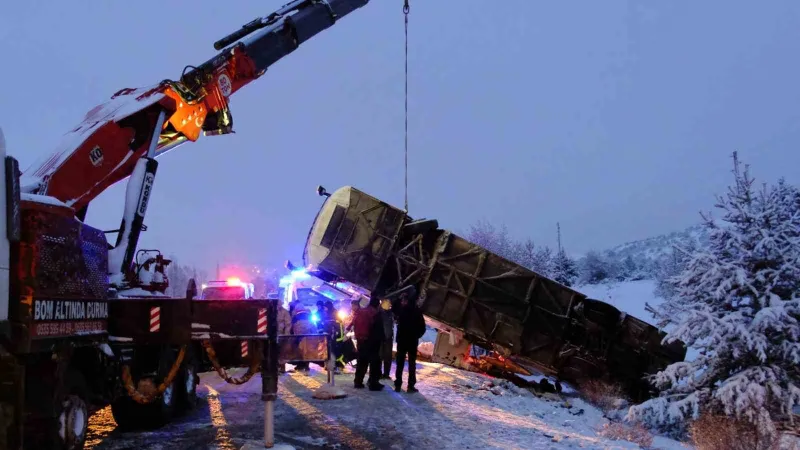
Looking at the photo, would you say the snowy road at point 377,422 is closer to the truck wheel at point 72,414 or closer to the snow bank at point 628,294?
the truck wheel at point 72,414

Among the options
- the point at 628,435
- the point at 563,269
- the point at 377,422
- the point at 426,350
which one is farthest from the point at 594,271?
the point at 377,422

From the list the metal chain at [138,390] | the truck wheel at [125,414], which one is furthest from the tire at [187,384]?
the metal chain at [138,390]

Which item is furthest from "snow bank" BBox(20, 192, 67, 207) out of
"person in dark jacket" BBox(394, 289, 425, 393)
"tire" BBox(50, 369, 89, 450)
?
"person in dark jacket" BBox(394, 289, 425, 393)

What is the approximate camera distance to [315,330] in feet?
48.2

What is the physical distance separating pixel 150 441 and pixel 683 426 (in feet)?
29.3

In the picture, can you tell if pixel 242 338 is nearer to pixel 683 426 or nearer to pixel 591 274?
pixel 683 426

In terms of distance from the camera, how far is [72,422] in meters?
5.55

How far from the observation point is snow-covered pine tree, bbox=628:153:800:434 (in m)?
9.86

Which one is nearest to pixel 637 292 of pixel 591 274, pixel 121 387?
pixel 591 274

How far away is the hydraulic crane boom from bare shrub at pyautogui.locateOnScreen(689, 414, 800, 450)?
876 cm

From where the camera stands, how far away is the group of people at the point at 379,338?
11289 mm

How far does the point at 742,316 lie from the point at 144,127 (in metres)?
10.0

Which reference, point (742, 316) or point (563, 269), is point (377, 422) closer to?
point (742, 316)

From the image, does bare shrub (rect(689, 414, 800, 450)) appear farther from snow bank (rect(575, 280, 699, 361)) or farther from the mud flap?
snow bank (rect(575, 280, 699, 361))
